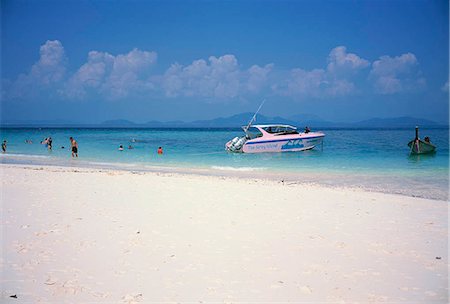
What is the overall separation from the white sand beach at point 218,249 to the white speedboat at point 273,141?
69.3 ft

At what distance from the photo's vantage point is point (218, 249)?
582 cm

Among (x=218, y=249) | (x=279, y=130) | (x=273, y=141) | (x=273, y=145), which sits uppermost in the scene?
(x=279, y=130)

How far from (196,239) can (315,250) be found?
77.5 inches

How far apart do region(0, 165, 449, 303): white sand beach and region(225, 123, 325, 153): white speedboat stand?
21109 mm

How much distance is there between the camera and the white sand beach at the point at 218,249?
4445 millimetres

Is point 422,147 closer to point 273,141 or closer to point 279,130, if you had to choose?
point 279,130

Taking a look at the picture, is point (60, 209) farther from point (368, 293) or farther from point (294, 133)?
point (294, 133)

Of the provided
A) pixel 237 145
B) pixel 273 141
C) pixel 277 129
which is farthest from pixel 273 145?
pixel 237 145

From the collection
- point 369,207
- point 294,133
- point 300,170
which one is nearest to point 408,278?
point 369,207

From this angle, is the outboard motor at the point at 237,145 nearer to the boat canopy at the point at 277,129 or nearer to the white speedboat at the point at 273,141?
the white speedboat at the point at 273,141

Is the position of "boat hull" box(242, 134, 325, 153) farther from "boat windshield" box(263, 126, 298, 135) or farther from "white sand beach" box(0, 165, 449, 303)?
"white sand beach" box(0, 165, 449, 303)

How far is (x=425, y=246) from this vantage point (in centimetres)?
618

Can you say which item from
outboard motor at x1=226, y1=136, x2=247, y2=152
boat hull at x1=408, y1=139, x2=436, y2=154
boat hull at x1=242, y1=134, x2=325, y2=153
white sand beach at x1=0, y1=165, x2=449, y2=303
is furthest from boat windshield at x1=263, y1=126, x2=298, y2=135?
white sand beach at x1=0, y1=165, x2=449, y2=303

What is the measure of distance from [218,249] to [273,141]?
84.6 ft
